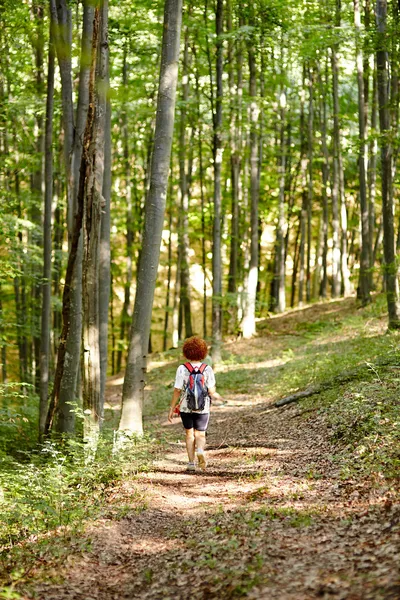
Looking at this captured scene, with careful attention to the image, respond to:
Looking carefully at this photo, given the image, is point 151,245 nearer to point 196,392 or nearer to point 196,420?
point 196,392

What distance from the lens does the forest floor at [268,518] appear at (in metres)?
4.75

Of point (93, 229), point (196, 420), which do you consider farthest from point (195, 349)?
point (93, 229)

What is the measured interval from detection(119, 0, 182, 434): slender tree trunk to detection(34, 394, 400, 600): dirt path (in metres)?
1.59

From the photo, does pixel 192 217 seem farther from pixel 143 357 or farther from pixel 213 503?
pixel 213 503

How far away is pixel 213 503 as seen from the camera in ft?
23.4

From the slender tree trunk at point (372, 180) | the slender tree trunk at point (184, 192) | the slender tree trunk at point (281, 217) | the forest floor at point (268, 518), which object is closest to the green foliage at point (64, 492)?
the forest floor at point (268, 518)

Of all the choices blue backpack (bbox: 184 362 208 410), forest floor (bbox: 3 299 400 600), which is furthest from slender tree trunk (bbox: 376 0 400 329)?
blue backpack (bbox: 184 362 208 410)

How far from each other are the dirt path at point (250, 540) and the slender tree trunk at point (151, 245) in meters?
1.59

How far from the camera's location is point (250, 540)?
221 inches

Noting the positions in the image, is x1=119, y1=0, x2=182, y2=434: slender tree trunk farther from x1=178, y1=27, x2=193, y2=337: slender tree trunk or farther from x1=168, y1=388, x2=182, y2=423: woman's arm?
x1=178, y1=27, x2=193, y2=337: slender tree trunk

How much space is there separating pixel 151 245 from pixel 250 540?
16.9 ft

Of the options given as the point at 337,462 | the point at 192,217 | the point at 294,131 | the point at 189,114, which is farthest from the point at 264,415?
the point at 294,131

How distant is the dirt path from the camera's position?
4598 mm

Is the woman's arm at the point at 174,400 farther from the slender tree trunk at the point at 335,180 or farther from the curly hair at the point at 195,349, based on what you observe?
the slender tree trunk at the point at 335,180
